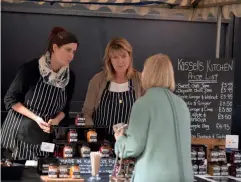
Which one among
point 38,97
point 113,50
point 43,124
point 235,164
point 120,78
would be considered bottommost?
point 235,164

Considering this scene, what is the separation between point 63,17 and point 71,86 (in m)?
1.78

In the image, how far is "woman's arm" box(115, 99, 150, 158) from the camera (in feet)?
10.1

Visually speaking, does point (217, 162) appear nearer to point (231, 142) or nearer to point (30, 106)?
point (231, 142)

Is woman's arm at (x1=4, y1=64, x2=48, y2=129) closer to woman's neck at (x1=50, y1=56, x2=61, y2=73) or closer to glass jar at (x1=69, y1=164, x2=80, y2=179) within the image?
woman's neck at (x1=50, y1=56, x2=61, y2=73)

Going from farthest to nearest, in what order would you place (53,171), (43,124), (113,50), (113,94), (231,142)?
(231,142) → (113,94) → (113,50) → (43,124) → (53,171)

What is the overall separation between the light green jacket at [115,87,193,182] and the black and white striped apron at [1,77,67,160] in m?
1.31

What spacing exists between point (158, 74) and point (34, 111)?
148cm

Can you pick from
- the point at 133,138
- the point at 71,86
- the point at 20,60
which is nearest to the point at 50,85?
the point at 71,86

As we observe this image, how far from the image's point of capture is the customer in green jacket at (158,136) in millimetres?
3092

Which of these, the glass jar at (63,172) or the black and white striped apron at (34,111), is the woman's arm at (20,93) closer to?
the black and white striped apron at (34,111)

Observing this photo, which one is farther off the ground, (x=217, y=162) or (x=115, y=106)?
(x=115, y=106)

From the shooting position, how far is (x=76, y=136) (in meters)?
3.91

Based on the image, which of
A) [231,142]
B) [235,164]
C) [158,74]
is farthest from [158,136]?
→ [231,142]

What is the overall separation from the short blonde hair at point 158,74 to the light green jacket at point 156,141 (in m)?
0.05
